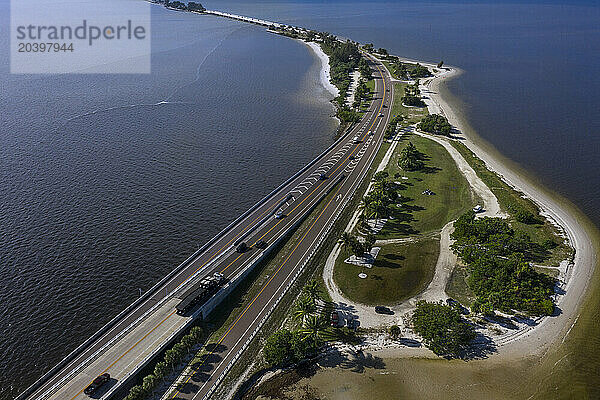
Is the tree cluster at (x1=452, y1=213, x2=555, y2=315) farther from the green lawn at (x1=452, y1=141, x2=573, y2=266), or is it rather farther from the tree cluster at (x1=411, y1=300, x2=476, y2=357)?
the tree cluster at (x1=411, y1=300, x2=476, y2=357)

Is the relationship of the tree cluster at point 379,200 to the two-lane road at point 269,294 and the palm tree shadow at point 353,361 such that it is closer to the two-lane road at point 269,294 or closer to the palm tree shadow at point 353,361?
the two-lane road at point 269,294

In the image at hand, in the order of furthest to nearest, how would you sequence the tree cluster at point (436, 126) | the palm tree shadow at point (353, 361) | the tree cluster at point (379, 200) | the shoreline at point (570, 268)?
the tree cluster at point (436, 126) < the tree cluster at point (379, 200) < the shoreline at point (570, 268) < the palm tree shadow at point (353, 361)

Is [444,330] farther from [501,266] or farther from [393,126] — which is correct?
[393,126]

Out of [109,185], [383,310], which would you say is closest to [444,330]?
[383,310]

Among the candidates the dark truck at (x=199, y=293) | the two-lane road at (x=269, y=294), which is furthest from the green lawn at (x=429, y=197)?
the dark truck at (x=199, y=293)

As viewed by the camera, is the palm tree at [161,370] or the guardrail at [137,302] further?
the guardrail at [137,302]

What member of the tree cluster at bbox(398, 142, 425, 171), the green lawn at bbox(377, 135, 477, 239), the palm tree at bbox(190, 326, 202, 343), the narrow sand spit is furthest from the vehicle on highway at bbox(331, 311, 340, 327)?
the tree cluster at bbox(398, 142, 425, 171)
